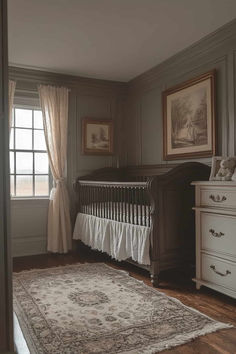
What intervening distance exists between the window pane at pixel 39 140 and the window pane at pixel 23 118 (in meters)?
0.14

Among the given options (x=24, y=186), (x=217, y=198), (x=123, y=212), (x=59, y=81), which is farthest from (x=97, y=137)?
(x=217, y=198)

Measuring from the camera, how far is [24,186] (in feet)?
13.1

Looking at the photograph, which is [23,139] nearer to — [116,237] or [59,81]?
[59,81]

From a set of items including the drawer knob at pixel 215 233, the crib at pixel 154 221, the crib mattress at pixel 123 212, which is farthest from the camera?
the crib mattress at pixel 123 212

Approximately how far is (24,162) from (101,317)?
8.35 ft

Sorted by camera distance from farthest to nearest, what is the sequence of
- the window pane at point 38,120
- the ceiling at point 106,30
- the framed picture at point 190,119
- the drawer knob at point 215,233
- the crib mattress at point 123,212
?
the window pane at point 38,120, the framed picture at point 190,119, the crib mattress at point 123,212, the ceiling at point 106,30, the drawer knob at point 215,233

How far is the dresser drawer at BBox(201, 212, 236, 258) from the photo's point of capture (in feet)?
7.31

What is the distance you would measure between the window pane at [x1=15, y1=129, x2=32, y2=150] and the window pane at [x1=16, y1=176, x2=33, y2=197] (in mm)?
400

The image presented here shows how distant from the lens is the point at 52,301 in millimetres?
2303

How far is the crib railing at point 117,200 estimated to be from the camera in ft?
9.26

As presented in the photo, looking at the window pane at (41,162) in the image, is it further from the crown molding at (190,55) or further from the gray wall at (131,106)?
the crown molding at (190,55)

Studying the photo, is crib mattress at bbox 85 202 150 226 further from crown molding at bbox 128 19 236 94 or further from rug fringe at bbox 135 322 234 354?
crown molding at bbox 128 19 236 94

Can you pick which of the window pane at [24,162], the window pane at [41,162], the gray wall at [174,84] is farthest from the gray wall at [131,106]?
the window pane at [24,162]

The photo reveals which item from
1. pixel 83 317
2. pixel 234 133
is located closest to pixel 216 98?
pixel 234 133
